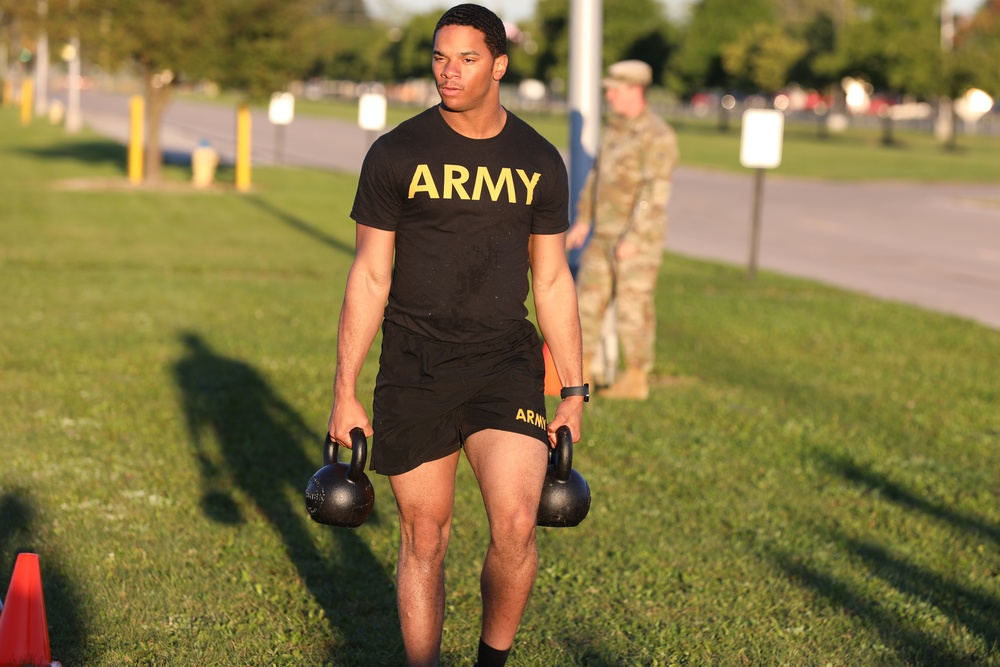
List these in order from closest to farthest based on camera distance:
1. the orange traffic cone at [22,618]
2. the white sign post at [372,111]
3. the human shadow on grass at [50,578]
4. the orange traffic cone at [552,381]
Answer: the orange traffic cone at [22,618] → the orange traffic cone at [552,381] → the human shadow on grass at [50,578] → the white sign post at [372,111]

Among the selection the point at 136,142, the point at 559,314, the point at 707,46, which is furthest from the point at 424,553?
the point at 707,46

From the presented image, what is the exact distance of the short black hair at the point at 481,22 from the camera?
4.05 m

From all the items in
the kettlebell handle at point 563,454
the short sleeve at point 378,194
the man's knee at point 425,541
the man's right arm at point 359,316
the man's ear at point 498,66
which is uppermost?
the man's ear at point 498,66

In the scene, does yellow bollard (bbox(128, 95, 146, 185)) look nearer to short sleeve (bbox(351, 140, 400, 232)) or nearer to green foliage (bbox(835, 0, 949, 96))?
short sleeve (bbox(351, 140, 400, 232))

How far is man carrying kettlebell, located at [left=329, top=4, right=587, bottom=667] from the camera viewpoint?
13.3 ft

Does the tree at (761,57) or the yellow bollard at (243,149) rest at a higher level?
the tree at (761,57)

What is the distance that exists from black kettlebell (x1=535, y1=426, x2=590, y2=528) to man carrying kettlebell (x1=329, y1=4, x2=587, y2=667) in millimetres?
89

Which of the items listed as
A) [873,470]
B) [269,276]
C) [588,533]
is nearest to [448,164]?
[588,533]

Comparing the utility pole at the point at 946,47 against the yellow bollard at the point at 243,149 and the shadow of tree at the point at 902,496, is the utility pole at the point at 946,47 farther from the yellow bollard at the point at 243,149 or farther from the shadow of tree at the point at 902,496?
the shadow of tree at the point at 902,496

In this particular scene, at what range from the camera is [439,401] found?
4.14 m

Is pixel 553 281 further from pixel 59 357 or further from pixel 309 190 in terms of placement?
pixel 309 190

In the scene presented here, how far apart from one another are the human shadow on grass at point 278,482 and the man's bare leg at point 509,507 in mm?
786

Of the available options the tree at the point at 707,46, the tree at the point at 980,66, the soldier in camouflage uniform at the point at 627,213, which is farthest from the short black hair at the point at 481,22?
the tree at the point at 707,46

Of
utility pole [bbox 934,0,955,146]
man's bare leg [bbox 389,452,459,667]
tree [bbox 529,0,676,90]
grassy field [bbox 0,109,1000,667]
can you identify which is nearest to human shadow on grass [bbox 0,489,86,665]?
grassy field [bbox 0,109,1000,667]
